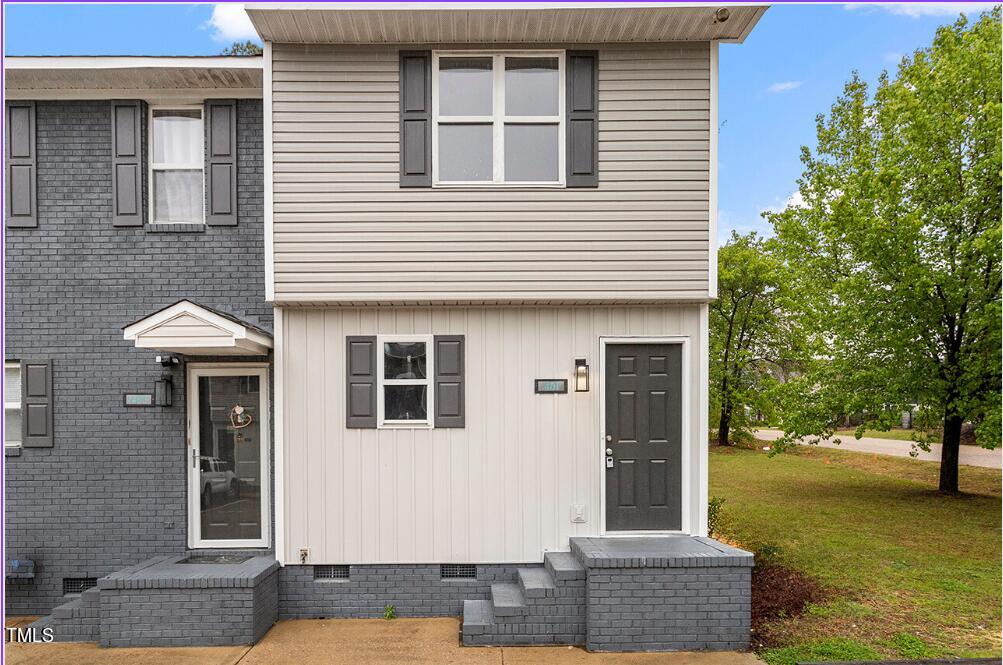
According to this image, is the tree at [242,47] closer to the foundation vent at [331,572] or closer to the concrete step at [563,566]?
the foundation vent at [331,572]

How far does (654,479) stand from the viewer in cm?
539

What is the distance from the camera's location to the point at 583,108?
17.3ft

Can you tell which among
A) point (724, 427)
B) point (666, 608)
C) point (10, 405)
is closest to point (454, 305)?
point (666, 608)

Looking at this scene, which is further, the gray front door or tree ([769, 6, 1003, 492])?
tree ([769, 6, 1003, 492])

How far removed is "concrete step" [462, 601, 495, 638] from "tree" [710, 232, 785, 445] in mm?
13372

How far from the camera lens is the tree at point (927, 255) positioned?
7883 mm

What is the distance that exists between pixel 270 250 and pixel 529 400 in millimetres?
2763

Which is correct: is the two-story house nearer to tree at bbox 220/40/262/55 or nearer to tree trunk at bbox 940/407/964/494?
tree trunk at bbox 940/407/964/494

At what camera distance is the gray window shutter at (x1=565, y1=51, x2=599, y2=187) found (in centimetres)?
524

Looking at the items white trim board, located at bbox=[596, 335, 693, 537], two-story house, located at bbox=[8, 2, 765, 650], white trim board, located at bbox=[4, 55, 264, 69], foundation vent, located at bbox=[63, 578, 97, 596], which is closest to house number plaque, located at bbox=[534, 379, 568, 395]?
two-story house, located at bbox=[8, 2, 765, 650]

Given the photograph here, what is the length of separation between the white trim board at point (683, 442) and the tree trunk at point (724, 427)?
1282cm

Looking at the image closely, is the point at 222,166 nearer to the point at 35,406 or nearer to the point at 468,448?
the point at 35,406

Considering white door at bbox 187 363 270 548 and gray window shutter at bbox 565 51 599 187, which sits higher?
gray window shutter at bbox 565 51 599 187

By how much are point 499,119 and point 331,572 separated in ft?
14.9
